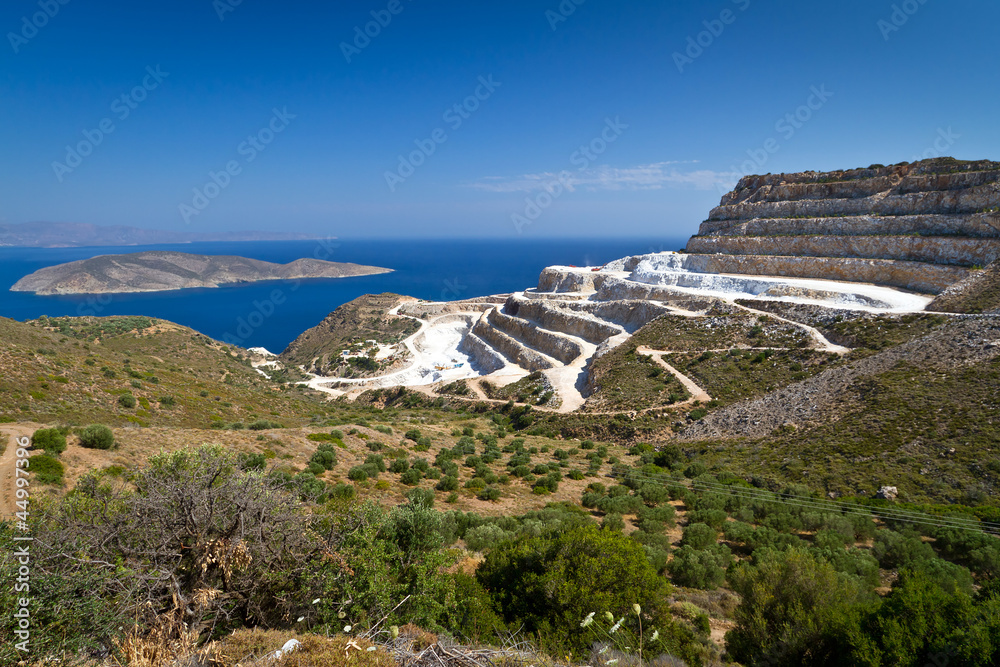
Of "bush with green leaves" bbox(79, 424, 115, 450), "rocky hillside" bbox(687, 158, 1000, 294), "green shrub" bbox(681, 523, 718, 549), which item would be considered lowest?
"green shrub" bbox(681, 523, 718, 549)

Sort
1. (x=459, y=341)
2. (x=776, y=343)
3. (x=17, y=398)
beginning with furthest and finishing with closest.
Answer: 1. (x=459, y=341)
2. (x=776, y=343)
3. (x=17, y=398)

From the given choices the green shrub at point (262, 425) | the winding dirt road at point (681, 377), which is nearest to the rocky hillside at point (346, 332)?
the green shrub at point (262, 425)

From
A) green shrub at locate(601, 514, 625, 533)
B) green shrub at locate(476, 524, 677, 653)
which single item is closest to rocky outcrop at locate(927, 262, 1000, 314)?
green shrub at locate(601, 514, 625, 533)

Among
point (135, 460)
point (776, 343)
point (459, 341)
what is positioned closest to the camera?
point (135, 460)

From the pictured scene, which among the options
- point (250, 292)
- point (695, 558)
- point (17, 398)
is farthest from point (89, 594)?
point (250, 292)

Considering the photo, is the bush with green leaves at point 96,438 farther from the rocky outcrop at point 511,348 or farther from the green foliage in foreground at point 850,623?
the rocky outcrop at point 511,348

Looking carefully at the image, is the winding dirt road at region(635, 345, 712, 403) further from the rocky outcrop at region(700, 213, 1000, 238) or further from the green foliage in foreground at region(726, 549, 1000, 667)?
the rocky outcrop at region(700, 213, 1000, 238)

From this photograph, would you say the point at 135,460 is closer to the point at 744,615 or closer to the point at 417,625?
the point at 417,625
